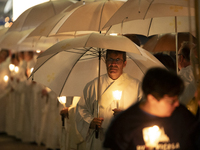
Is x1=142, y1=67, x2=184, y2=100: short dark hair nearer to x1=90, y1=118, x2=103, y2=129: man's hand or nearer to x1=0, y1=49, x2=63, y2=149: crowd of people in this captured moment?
x1=90, y1=118, x2=103, y2=129: man's hand

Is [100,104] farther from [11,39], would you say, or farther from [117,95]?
[11,39]

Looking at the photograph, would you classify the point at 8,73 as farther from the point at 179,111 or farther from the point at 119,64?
the point at 179,111

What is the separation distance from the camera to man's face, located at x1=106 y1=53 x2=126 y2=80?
4.08 metres

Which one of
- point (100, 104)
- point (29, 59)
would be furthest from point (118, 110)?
point (29, 59)

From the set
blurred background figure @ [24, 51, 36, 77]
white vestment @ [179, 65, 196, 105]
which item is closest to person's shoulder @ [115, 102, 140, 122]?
white vestment @ [179, 65, 196, 105]

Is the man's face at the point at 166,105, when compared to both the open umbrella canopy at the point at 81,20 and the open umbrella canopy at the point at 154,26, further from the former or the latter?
the open umbrella canopy at the point at 154,26

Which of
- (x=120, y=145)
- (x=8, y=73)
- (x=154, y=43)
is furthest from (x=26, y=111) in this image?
(x=120, y=145)

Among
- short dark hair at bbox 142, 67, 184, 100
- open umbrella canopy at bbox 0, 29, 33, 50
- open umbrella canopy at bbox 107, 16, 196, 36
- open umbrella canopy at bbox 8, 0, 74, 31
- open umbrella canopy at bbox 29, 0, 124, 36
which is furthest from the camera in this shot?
open umbrella canopy at bbox 0, 29, 33, 50

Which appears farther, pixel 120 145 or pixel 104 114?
pixel 104 114

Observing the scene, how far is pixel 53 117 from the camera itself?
8.01 meters

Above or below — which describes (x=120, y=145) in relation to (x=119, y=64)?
below

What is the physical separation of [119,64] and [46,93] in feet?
14.2

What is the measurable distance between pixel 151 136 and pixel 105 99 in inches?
77.8

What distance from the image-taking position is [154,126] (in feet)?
7.50
